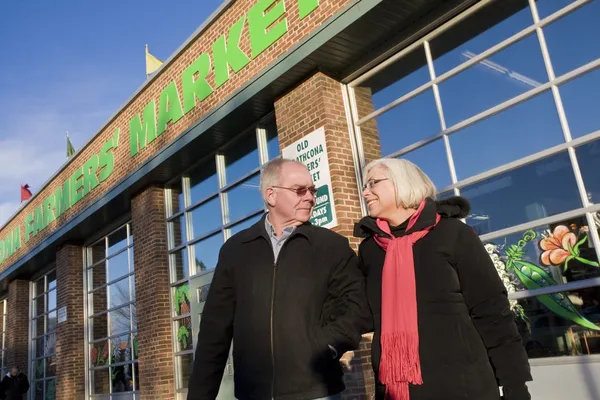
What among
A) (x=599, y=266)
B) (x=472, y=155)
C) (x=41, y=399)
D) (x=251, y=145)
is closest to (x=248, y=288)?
(x=599, y=266)

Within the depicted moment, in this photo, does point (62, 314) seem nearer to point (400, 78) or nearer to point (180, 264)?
point (180, 264)

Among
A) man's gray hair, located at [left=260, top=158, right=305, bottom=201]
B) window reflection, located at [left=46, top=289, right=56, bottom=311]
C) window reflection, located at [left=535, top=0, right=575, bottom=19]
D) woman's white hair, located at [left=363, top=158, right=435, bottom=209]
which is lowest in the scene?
woman's white hair, located at [left=363, top=158, right=435, bottom=209]

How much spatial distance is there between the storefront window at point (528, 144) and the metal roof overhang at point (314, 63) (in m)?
0.29

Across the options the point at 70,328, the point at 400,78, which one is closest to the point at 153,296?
the point at 70,328

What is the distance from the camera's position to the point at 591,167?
182 inches

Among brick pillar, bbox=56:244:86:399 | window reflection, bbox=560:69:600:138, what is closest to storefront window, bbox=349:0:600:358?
window reflection, bbox=560:69:600:138

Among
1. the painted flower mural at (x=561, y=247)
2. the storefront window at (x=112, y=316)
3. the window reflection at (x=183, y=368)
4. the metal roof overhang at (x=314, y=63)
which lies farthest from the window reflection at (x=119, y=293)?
the painted flower mural at (x=561, y=247)

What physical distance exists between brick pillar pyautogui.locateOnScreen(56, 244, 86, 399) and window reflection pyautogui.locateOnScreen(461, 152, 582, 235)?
419 inches

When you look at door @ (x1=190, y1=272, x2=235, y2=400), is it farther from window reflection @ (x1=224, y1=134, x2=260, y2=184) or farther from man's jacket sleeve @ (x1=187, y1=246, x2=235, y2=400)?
man's jacket sleeve @ (x1=187, y1=246, x2=235, y2=400)

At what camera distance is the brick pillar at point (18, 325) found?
53.3ft

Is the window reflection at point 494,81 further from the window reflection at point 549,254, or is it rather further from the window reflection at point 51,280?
the window reflection at point 51,280

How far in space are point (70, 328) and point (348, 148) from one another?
9.47m

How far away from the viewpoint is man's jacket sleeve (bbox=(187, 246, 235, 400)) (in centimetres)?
258

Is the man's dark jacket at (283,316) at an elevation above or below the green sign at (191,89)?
below
